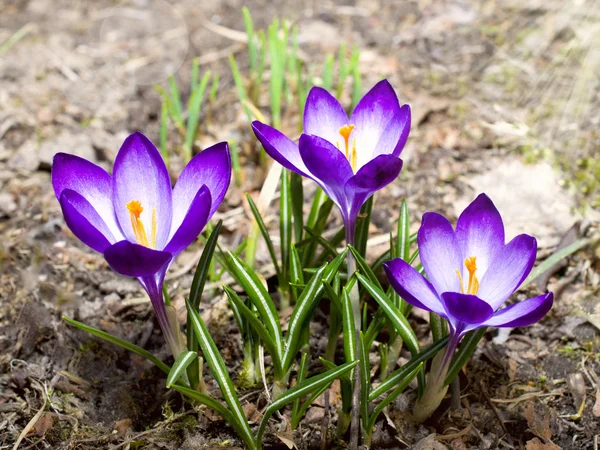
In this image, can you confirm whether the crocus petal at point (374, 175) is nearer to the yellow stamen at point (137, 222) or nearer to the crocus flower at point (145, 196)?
the crocus flower at point (145, 196)

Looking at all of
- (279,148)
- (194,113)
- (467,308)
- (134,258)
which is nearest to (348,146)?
(279,148)

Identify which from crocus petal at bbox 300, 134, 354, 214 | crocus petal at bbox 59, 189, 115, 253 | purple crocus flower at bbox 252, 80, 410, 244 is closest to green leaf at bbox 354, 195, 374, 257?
purple crocus flower at bbox 252, 80, 410, 244

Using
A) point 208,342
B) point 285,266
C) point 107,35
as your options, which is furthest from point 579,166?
point 107,35

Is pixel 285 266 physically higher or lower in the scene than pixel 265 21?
lower

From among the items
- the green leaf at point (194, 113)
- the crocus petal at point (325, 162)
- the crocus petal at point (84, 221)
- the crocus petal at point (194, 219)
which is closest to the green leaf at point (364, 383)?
the crocus petal at point (325, 162)

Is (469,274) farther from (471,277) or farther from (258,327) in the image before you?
(258,327)

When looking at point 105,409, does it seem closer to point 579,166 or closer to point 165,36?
point 579,166
